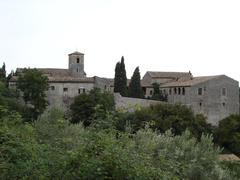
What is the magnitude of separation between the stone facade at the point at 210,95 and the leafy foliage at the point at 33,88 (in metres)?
15.5

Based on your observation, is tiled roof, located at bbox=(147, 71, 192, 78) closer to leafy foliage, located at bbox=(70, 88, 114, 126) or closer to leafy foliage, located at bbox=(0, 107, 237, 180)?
leafy foliage, located at bbox=(70, 88, 114, 126)

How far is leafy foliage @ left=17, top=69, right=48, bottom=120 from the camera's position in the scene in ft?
169

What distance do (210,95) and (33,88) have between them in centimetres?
1992

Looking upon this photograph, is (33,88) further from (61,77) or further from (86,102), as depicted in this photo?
(61,77)

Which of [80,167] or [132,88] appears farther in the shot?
[132,88]

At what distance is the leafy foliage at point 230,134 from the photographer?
46.2 m

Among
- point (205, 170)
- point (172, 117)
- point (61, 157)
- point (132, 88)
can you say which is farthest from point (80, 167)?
point (132, 88)

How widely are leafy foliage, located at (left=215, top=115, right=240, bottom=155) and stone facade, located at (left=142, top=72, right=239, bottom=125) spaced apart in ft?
25.3

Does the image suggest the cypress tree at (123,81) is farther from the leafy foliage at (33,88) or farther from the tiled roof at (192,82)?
the leafy foliage at (33,88)

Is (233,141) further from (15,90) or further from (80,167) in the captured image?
(80,167)

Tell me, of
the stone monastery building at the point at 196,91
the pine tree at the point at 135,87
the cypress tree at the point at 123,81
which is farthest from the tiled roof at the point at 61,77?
the pine tree at the point at 135,87

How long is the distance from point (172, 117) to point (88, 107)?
24.4 feet

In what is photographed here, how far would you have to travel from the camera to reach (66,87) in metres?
57.8

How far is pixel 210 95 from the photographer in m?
59.2
